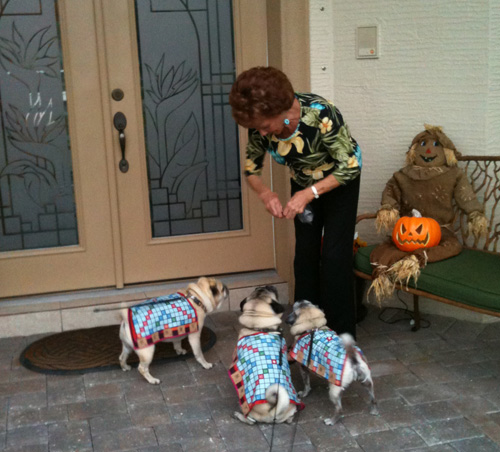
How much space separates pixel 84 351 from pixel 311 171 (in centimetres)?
172

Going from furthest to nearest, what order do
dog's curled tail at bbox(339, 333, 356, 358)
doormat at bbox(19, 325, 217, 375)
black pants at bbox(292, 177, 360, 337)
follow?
1. doormat at bbox(19, 325, 217, 375)
2. black pants at bbox(292, 177, 360, 337)
3. dog's curled tail at bbox(339, 333, 356, 358)

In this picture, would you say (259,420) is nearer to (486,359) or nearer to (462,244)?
(486,359)

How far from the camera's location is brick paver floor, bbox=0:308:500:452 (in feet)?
9.30

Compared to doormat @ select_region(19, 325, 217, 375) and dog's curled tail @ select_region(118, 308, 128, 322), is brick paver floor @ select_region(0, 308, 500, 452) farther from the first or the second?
dog's curled tail @ select_region(118, 308, 128, 322)

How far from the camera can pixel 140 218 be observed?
14.5ft

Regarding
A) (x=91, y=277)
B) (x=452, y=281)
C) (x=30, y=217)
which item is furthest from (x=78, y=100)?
(x=452, y=281)

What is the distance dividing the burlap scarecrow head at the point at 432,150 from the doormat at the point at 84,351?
1.67 metres

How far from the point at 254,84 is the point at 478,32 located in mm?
1883

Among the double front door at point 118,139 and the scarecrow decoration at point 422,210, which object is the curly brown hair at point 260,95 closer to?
the scarecrow decoration at point 422,210

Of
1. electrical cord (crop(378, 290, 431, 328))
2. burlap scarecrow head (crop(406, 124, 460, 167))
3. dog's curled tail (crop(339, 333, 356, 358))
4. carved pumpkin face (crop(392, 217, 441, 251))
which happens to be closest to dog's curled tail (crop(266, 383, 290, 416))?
dog's curled tail (crop(339, 333, 356, 358))

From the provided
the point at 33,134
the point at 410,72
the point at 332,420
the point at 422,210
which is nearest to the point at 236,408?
the point at 332,420

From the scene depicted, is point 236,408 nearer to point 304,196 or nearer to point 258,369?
point 258,369

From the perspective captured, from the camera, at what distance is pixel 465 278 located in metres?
3.41

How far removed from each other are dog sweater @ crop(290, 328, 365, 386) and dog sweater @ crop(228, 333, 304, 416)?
90 mm
